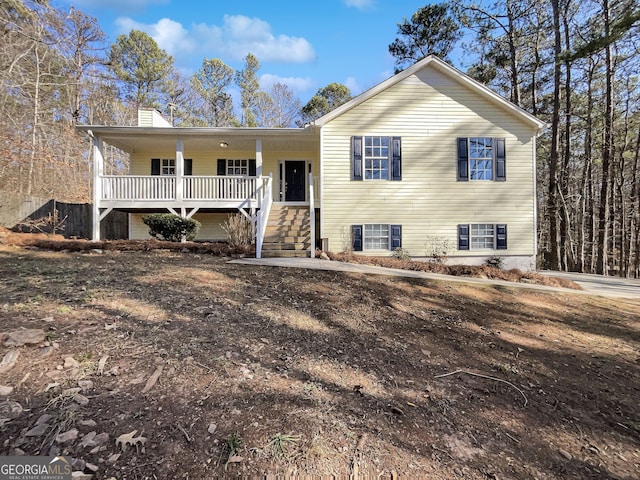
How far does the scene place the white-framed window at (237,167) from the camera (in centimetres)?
1378

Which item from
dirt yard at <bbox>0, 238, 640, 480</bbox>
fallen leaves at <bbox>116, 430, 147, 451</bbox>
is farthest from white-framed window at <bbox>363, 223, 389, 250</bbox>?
fallen leaves at <bbox>116, 430, 147, 451</bbox>

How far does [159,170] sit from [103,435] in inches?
530

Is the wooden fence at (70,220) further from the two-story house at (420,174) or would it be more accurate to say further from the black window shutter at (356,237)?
the black window shutter at (356,237)

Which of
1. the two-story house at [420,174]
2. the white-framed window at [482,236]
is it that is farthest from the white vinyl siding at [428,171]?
the white-framed window at [482,236]

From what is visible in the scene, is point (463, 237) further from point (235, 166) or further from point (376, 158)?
point (235, 166)

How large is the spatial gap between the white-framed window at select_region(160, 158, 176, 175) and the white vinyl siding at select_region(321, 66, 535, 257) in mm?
6817

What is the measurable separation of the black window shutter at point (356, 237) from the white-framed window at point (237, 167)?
5.63 m

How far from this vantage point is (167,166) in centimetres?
1369

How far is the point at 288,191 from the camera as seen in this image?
1394 centimetres

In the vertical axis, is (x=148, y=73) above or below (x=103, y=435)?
above

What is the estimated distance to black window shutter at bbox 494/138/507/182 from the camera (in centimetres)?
1118

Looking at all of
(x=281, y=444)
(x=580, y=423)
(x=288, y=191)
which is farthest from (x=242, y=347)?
(x=288, y=191)

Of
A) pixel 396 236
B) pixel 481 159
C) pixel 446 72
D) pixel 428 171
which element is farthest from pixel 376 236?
pixel 446 72

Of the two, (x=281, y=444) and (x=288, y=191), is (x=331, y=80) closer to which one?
(x=288, y=191)
